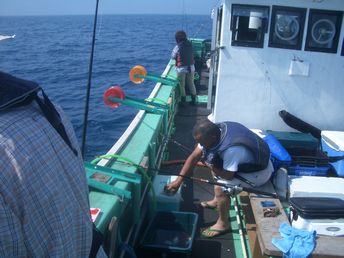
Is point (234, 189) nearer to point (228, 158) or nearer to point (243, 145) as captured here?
point (228, 158)

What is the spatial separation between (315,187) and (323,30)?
96.0 inches

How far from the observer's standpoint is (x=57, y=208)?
4.77 ft

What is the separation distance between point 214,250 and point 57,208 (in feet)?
8.94

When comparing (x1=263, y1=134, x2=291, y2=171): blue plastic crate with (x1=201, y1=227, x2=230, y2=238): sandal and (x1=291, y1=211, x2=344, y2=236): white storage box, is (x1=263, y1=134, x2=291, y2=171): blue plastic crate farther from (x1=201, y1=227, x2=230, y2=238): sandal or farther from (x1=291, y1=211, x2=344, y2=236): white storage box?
(x1=291, y1=211, x2=344, y2=236): white storage box

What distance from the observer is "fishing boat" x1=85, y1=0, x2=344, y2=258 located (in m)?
3.79

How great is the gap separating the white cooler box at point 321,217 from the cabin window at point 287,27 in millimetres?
2681

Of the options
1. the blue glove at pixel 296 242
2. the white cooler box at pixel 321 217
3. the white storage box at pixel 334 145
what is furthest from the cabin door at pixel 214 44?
the blue glove at pixel 296 242

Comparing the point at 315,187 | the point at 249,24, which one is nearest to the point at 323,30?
the point at 249,24

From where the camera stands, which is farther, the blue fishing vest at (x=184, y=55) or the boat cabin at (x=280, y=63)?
the blue fishing vest at (x=184, y=55)

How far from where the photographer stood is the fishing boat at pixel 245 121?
3791 mm

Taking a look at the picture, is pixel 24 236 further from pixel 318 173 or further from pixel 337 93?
pixel 337 93

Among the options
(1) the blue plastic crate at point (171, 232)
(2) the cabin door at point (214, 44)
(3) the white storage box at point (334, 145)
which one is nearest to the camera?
(1) the blue plastic crate at point (171, 232)

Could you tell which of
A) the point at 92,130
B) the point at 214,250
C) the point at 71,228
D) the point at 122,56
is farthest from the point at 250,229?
the point at 122,56

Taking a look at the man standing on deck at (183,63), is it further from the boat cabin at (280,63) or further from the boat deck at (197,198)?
the boat cabin at (280,63)
